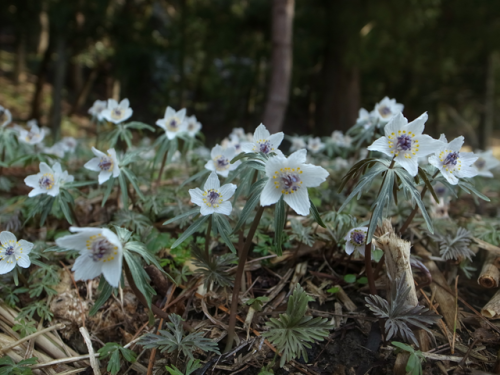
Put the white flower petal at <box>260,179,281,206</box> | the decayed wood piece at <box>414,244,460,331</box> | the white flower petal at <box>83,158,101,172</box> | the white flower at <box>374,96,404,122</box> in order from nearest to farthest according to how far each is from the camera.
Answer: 1. the white flower petal at <box>260,179,281,206</box>
2. the decayed wood piece at <box>414,244,460,331</box>
3. the white flower petal at <box>83,158,101,172</box>
4. the white flower at <box>374,96,404,122</box>

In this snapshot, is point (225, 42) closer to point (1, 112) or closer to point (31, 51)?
point (1, 112)

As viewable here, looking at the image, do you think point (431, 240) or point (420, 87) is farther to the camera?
point (420, 87)

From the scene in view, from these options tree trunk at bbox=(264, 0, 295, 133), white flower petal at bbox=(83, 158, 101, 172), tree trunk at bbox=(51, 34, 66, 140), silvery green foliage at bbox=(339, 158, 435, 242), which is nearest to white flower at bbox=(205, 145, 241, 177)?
white flower petal at bbox=(83, 158, 101, 172)

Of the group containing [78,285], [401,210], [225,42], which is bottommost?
[78,285]

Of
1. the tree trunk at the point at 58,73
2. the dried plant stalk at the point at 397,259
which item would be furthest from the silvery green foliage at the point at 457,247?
the tree trunk at the point at 58,73

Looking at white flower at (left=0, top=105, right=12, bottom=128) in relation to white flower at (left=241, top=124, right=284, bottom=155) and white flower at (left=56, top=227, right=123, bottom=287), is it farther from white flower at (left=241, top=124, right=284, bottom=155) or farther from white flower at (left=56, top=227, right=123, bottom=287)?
white flower at (left=241, top=124, right=284, bottom=155)

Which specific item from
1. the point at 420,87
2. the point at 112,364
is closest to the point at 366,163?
the point at 112,364
